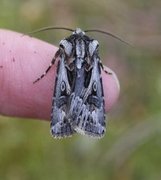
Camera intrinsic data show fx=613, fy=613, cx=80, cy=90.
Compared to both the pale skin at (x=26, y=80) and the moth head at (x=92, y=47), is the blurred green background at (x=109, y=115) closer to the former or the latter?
the pale skin at (x=26, y=80)

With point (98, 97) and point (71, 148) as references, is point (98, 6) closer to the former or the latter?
point (71, 148)

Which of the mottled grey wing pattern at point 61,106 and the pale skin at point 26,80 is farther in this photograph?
the pale skin at point 26,80

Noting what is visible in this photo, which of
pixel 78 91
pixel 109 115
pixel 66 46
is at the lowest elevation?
pixel 109 115

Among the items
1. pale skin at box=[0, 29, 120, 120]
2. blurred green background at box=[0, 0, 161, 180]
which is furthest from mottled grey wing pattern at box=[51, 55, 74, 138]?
blurred green background at box=[0, 0, 161, 180]

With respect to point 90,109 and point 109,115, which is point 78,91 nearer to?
point 90,109

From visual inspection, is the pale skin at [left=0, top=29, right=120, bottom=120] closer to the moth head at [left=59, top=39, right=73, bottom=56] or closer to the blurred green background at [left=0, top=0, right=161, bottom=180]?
the moth head at [left=59, top=39, right=73, bottom=56]

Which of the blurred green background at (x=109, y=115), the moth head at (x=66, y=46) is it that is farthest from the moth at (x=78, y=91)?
the blurred green background at (x=109, y=115)

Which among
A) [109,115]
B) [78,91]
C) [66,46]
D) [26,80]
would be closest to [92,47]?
[66,46]
